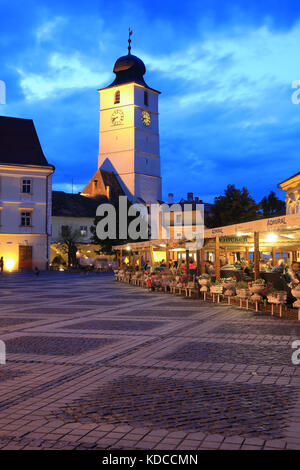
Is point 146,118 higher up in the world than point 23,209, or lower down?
higher up

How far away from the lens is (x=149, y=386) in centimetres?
574

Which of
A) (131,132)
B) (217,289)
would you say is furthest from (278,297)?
(131,132)

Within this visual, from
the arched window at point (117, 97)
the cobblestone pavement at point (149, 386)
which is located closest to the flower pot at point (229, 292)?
the cobblestone pavement at point (149, 386)

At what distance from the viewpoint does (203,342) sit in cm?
880

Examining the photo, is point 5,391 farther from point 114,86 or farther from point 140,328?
point 114,86

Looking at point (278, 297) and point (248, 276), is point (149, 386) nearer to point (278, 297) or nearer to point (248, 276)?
point (278, 297)

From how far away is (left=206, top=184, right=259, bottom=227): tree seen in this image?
42781 millimetres

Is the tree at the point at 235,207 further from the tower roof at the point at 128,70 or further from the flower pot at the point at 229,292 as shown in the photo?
the tower roof at the point at 128,70

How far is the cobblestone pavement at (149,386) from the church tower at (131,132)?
71514 millimetres
